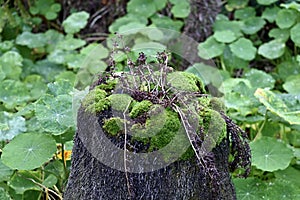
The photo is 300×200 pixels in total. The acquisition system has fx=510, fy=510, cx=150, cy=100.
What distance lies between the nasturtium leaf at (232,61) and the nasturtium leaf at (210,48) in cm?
7

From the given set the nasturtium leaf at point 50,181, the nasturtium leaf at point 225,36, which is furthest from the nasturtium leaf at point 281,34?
the nasturtium leaf at point 50,181

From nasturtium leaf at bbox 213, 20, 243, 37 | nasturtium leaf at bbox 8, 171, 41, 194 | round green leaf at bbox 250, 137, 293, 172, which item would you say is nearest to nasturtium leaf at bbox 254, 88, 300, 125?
round green leaf at bbox 250, 137, 293, 172

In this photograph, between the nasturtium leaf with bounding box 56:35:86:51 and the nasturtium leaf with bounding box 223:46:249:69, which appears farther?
the nasturtium leaf with bounding box 56:35:86:51

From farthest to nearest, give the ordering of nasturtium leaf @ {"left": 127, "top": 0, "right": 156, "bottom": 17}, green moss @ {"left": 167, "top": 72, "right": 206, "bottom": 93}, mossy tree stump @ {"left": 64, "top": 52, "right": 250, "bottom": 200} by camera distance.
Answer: nasturtium leaf @ {"left": 127, "top": 0, "right": 156, "bottom": 17} → green moss @ {"left": 167, "top": 72, "right": 206, "bottom": 93} → mossy tree stump @ {"left": 64, "top": 52, "right": 250, "bottom": 200}

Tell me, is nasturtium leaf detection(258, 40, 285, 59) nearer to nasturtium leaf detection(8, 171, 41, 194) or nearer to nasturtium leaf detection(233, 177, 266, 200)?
nasturtium leaf detection(233, 177, 266, 200)

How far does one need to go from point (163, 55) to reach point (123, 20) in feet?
8.47

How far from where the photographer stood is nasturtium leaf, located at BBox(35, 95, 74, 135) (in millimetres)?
2191

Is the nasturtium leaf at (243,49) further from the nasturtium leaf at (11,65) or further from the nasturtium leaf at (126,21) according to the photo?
the nasturtium leaf at (11,65)

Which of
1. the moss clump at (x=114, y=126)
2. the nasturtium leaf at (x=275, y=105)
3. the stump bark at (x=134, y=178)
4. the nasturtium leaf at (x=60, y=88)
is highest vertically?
the moss clump at (x=114, y=126)

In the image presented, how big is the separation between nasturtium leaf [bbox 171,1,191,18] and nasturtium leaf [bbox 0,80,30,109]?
167 cm

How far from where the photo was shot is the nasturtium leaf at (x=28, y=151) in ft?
6.91

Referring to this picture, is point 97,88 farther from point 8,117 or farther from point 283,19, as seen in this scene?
point 283,19

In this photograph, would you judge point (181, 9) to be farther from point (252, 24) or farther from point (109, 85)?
point (109, 85)

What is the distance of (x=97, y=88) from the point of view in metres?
1.85
